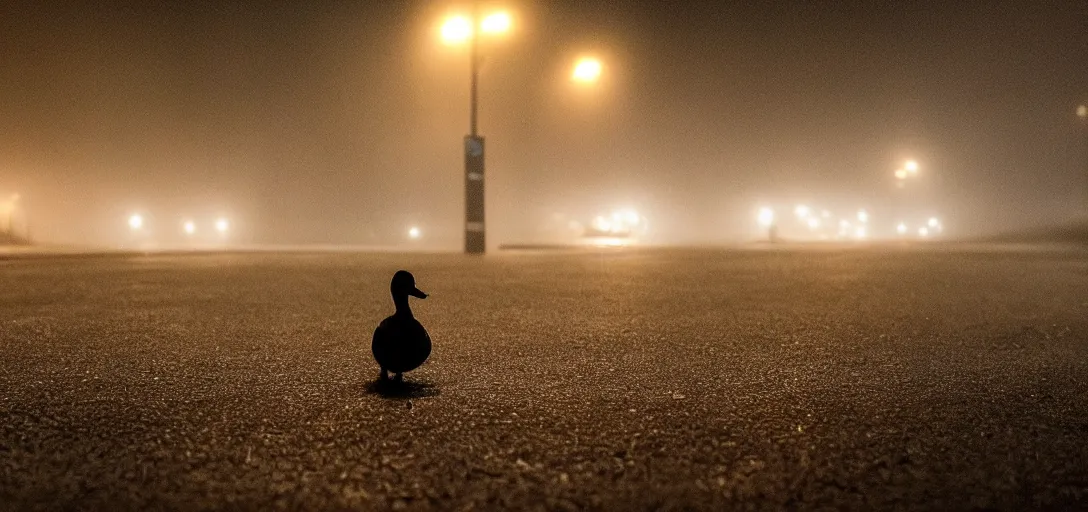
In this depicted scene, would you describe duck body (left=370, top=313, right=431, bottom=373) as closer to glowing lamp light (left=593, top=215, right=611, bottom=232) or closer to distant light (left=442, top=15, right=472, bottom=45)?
distant light (left=442, top=15, right=472, bottom=45)

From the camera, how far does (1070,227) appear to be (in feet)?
98.4

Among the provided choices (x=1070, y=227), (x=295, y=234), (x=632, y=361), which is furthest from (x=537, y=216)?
(x=632, y=361)

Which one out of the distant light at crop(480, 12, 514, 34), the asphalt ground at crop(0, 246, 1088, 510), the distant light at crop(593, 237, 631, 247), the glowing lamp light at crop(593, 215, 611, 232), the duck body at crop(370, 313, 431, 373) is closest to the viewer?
the asphalt ground at crop(0, 246, 1088, 510)

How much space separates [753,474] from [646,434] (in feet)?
1.31

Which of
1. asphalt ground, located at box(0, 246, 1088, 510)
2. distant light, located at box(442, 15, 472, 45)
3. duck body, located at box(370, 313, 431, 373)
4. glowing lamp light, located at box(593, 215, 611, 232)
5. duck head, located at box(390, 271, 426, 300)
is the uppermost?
distant light, located at box(442, 15, 472, 45)

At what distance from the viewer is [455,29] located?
16.4 metres

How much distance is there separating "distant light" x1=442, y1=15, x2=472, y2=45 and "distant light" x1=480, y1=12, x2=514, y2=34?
0.46 metres

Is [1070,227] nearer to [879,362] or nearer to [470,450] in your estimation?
[879,362]

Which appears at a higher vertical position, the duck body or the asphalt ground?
the duck body

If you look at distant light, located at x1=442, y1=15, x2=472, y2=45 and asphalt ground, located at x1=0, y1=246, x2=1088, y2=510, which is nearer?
asphalt ground, located at x1=0, y1=246, x2=1088, y2=510

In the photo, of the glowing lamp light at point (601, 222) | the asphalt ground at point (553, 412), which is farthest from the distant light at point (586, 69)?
the glowing lamp light at point (601, 222)

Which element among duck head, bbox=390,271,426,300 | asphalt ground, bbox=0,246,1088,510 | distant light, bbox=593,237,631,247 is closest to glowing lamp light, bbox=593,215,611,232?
distant light, bbox=593,237,631,247

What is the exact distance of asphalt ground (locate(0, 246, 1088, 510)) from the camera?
166 centimetres

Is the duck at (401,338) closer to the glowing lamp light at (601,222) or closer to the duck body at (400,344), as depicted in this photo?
the duck body at (400,344)
